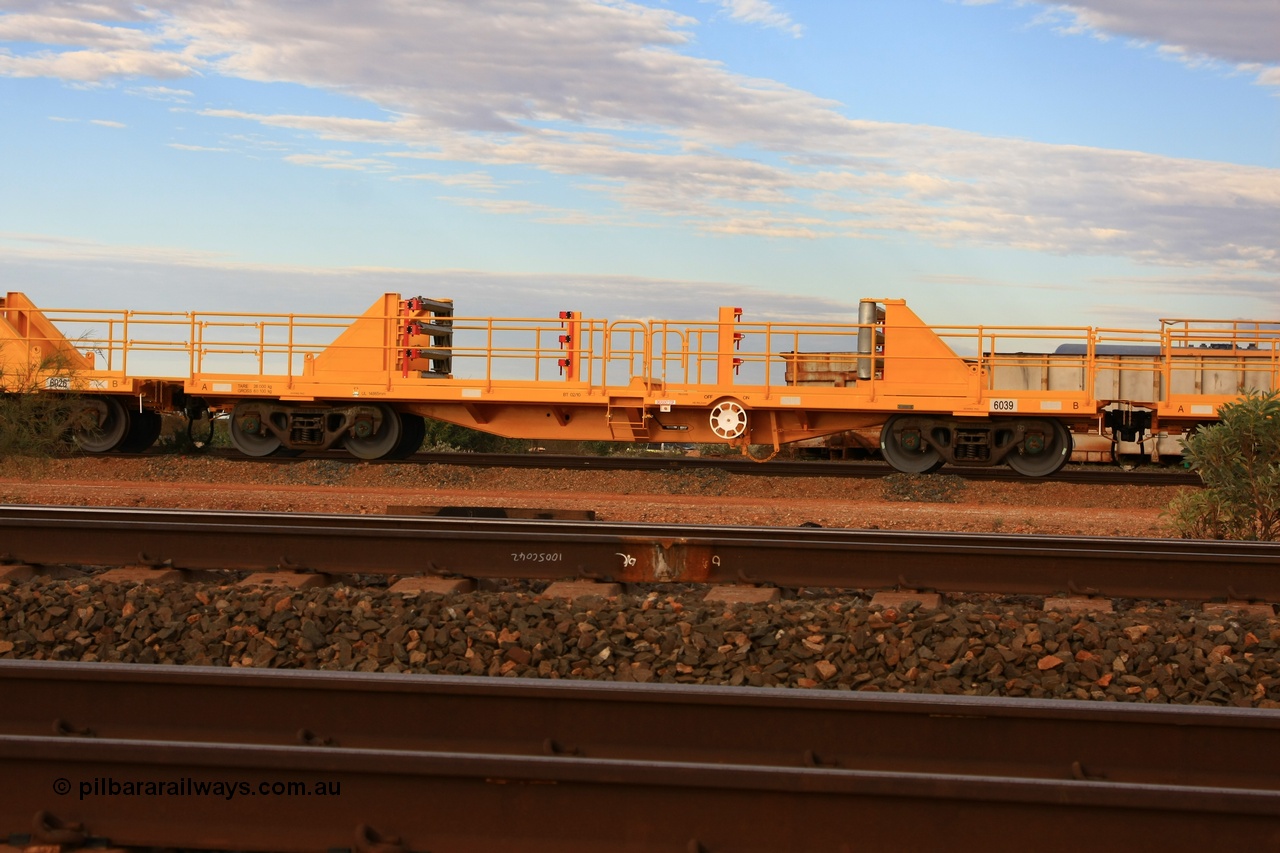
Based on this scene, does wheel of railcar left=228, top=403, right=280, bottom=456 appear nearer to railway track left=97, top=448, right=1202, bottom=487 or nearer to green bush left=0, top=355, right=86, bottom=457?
railway track left=97, top=448, right=1202, bottom=487

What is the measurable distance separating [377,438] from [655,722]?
14.6 meters

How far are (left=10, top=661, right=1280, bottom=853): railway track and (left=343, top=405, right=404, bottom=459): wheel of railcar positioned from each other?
531 inches

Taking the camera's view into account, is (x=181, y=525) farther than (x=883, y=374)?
No

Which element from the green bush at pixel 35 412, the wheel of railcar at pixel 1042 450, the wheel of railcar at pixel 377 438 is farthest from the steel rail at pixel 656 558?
the wheel of railcar at pixel 377 438

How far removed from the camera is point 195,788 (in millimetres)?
3805

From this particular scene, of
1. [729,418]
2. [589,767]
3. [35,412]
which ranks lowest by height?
[589,767]

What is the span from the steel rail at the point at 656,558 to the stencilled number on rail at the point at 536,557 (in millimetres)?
10

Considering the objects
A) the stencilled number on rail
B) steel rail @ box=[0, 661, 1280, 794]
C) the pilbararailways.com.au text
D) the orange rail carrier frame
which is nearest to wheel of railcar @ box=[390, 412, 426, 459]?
the orange rail carrier frame

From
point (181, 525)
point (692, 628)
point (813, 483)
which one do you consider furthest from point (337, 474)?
point (692, 628)

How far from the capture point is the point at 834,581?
799 centimetres

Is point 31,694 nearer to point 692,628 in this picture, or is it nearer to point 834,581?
point 692,628

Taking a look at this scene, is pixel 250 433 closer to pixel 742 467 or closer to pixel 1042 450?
pixel 742 467

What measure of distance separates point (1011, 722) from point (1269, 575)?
451cm

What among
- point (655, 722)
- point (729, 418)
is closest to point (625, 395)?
point (729, 418)
